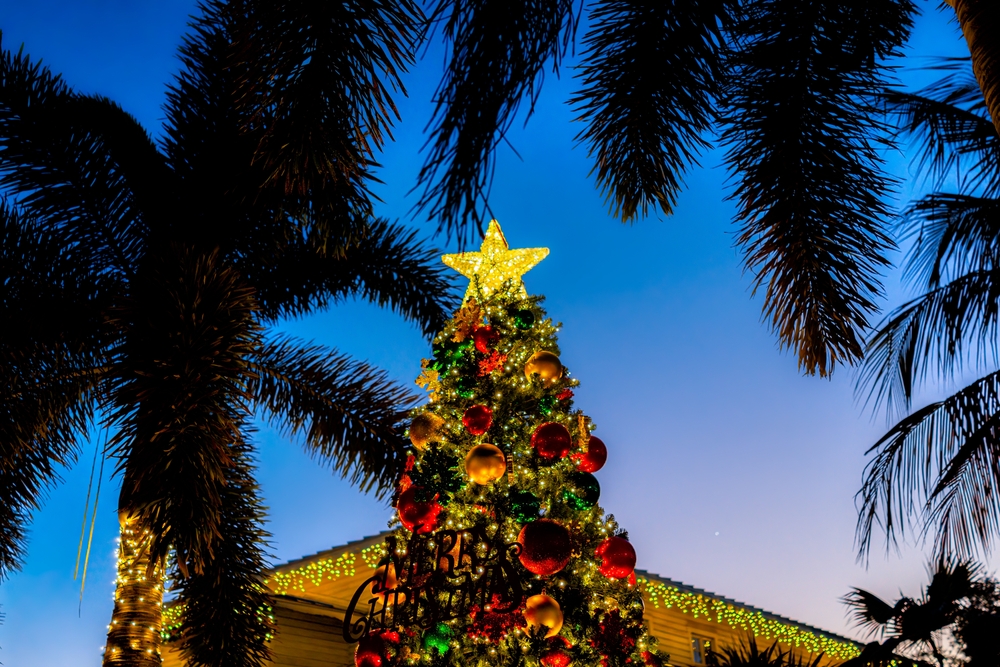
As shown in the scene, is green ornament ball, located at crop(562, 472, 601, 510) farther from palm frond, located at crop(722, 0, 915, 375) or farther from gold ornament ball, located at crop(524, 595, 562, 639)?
palm frond, located at crop(722, 0, 915, 375)

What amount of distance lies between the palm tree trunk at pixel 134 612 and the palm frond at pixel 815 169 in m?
6.12

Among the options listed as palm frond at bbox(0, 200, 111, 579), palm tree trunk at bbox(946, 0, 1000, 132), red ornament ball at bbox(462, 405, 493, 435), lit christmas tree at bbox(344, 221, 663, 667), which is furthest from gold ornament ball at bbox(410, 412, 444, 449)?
palm tree trunk at bbox(946, 0, 1000, 132)

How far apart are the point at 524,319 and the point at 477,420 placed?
3.77 ft

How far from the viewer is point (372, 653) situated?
5457 millimetres

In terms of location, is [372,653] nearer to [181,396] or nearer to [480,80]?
[181,396]

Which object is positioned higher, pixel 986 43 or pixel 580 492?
pixel 986 43

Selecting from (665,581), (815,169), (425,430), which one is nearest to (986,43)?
(815,169)

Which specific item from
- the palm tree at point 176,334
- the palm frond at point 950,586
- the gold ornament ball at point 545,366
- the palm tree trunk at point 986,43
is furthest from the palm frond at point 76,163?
the palm frond at point 950,586

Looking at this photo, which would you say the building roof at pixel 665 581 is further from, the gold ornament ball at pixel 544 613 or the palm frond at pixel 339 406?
the gold ornament ball at pixel 544 613

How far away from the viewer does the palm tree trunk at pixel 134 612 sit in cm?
705

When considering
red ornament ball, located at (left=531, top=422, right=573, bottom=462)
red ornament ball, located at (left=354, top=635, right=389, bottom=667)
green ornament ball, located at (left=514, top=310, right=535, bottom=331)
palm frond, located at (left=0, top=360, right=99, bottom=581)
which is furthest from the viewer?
palm frond, located at (left=0, top=360, right=99, bottom=581)

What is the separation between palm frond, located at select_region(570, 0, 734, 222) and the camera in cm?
393

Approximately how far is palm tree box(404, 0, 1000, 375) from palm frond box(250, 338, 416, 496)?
5.15 meters

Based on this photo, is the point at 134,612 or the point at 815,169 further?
the point at 134,612
